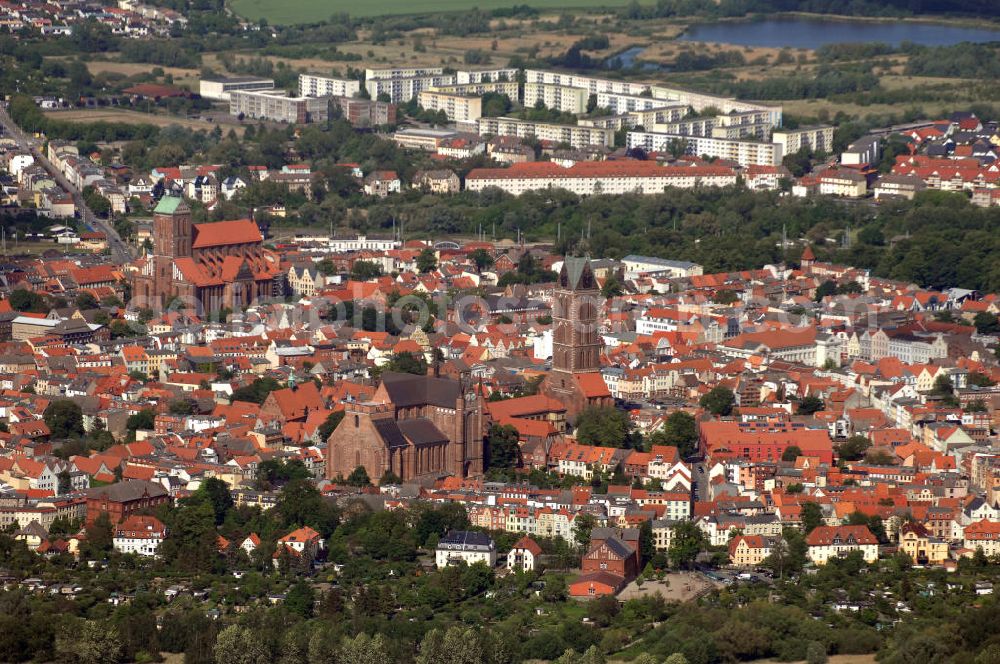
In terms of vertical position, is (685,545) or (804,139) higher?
(685,545)

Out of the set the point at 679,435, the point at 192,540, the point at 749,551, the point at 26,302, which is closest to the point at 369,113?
the point at 26,302

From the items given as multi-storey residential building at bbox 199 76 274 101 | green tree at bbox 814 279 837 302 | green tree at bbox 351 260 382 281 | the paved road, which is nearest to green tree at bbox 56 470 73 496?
green tree at bbox 351 260 382 281

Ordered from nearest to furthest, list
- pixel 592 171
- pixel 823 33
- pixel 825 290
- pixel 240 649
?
pixel 240 649 < pixel 825 290 < pixel 592 171 < pixel 823 33

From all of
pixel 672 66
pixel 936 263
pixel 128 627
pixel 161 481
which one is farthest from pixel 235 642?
pixel 672 66

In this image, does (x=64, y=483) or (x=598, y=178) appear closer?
(x=64, y=483)

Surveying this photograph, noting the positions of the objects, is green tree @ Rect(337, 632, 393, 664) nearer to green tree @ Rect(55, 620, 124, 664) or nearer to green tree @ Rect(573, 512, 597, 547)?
green tree @ Rect(55, 620, 124, 664)

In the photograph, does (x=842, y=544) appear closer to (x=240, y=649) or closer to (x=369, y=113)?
(x=240, y=649)
